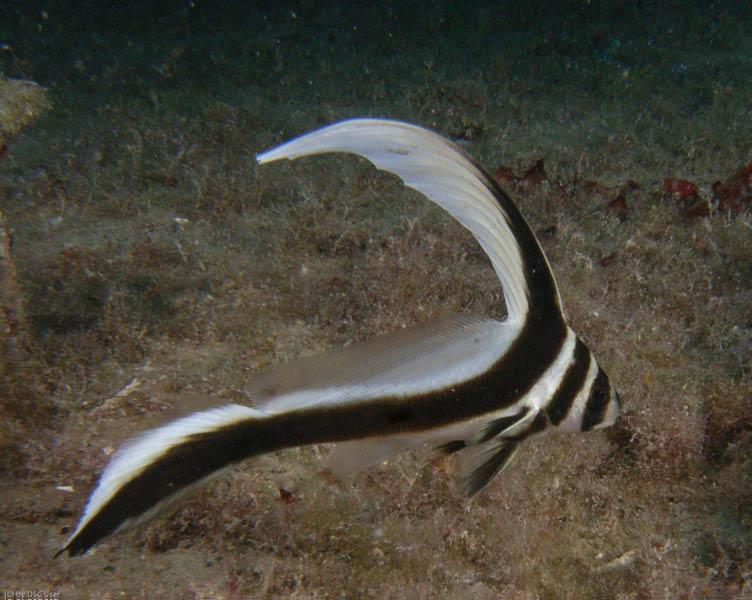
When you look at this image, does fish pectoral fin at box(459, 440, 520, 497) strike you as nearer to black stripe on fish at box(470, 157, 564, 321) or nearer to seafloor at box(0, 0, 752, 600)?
black stripe on fish at box(470, 157, 564, 321)

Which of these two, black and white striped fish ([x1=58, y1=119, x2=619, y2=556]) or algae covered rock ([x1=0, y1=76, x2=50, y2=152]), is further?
algae covered rock ([x1=0, y1=76, x2=50, y2=152])

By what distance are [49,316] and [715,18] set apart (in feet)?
59.8

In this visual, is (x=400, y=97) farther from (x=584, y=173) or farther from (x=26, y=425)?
(x=26, y=425)

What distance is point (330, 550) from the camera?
2570mm

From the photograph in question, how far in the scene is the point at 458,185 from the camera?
1735 millimetres

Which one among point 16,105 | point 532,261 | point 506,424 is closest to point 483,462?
point 506,424

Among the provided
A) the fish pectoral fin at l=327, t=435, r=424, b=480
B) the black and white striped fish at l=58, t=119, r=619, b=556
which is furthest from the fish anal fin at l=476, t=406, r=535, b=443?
the fish pectoral fin at l=327, t=435, r=424, b=480

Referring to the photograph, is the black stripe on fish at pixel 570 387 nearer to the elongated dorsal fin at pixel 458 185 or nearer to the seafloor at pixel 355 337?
the elongated dorsal fin at pixel 458 185

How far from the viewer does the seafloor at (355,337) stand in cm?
259

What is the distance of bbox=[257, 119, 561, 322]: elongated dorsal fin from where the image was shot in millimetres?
1634

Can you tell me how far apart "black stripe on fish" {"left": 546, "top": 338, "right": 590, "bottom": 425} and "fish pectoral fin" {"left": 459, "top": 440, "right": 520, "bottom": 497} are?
0.63 ft

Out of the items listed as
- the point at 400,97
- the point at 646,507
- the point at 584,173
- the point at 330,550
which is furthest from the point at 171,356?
the point at 400,97

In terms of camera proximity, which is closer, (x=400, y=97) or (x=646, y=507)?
(x=646, y=507)

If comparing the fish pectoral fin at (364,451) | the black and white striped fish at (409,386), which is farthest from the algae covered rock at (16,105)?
the fish pectoral fin at (364,451)
